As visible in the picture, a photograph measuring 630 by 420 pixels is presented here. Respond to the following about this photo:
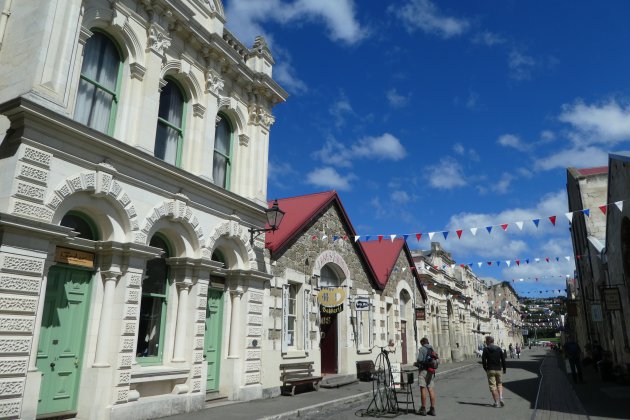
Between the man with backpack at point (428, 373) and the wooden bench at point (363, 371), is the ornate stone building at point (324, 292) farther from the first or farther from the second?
the man with backpack at point (428, 373)

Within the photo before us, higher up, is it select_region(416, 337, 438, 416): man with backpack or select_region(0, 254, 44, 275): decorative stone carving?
select_region(0, 254, 44, 275): decorative stone carving

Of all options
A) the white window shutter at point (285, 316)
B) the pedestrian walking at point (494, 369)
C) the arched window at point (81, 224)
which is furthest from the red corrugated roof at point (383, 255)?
the arched window at point (81, 224)

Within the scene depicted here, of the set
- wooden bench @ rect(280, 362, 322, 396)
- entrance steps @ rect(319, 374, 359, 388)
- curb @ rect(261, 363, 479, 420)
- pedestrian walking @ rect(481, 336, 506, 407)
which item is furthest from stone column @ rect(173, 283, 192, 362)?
pedestrian walking @ rect(481, 336, 506, 407)

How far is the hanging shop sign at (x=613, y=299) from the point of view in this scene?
14.8m

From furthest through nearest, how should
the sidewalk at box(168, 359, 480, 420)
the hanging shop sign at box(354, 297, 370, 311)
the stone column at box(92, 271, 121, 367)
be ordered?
the hanging shop sign at box(354, 297, 370, 311) < the sidewalk at box(168, 359, 480, 420) < the stone column at box(92, 271, 121, 367)

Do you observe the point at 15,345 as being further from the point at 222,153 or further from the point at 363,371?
the point at 363,371

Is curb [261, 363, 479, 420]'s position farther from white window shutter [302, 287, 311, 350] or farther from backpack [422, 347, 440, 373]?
backpack [422, 347, 440, 373]

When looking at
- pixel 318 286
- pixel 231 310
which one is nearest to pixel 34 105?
pixel 231 310

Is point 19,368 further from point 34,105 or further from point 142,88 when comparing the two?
point 142,88

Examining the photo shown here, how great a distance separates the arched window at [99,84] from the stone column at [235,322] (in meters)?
5.25

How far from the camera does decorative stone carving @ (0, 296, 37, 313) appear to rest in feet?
21.9

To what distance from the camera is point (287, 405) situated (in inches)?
437

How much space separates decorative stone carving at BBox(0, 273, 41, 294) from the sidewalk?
3.90 metres

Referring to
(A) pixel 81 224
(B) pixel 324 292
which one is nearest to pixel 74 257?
(A) pixel 81 224
